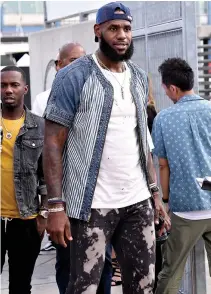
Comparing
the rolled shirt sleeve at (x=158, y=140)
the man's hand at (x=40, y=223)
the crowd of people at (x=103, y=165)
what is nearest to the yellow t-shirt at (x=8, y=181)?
the man's hand at (x=40, y=223)

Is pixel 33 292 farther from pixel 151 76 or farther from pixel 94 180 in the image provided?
pixel 94 180

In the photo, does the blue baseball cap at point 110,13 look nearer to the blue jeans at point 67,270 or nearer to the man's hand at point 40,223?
the man's hand at point 40,223

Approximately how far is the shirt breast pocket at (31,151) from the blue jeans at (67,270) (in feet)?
2.12

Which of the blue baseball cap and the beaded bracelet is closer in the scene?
the beaded bracelet

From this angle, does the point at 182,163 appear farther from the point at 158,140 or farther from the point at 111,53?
the point at 111,53

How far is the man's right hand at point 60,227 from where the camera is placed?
377 centimetres

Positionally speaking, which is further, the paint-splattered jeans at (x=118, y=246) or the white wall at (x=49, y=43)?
the white wall at (x=49, y=43)

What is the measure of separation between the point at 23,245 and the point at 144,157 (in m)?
1.30

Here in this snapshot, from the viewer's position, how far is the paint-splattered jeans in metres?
3.92

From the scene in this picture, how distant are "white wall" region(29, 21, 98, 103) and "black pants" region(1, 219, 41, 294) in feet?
15.0

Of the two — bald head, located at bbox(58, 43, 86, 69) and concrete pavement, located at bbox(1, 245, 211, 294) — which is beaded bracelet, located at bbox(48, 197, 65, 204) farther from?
concrete pavement, located at bbox(1, 245, 211, 294)

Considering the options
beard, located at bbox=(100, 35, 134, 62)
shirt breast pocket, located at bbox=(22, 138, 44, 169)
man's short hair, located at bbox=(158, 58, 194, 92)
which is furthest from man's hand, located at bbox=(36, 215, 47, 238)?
beard, located at bbox=(100, 35, 134, 62)

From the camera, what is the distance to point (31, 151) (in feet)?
16.4

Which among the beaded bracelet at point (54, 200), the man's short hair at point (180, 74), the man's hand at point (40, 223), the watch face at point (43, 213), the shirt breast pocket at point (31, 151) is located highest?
the man's short hair at point (180, 74)
